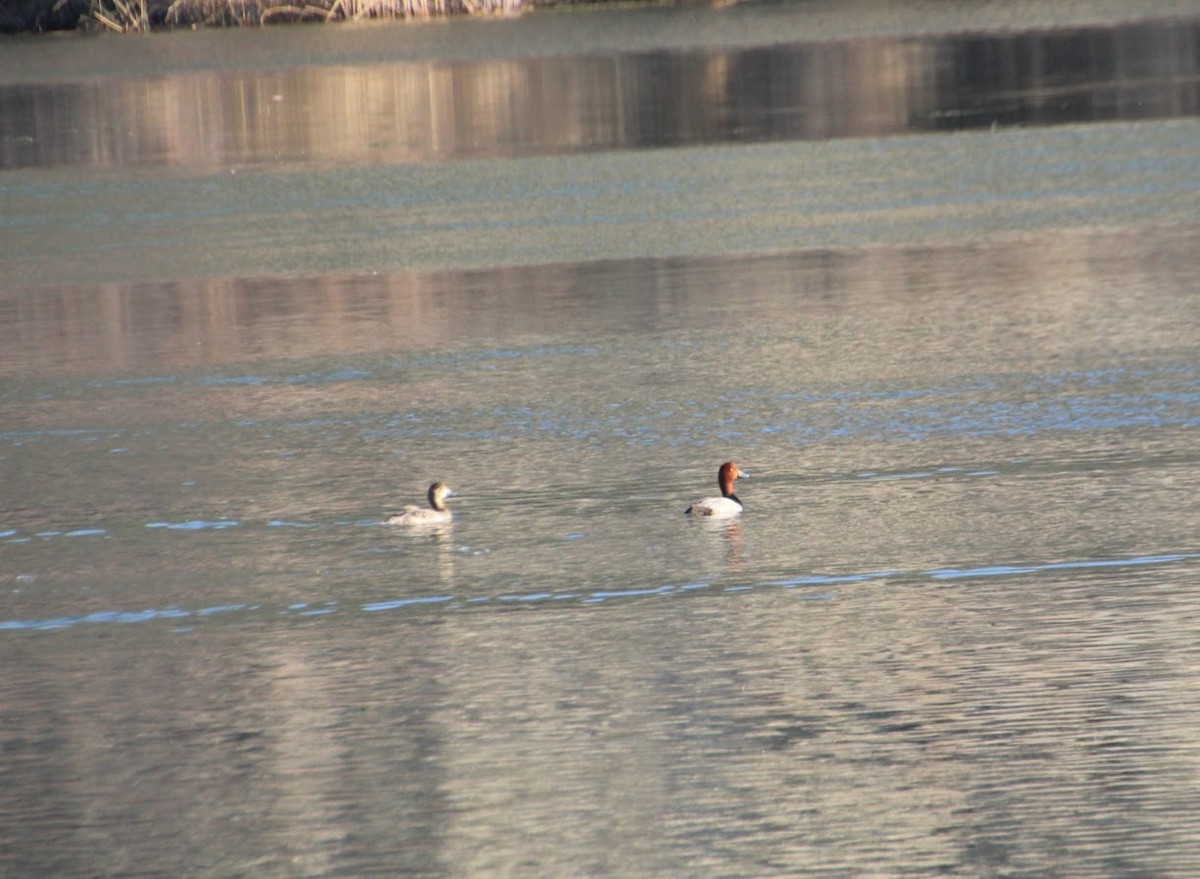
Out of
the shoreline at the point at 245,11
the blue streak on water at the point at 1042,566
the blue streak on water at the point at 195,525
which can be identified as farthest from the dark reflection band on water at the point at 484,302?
the shoreline at the point at 245,11

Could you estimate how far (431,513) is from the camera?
313 inches

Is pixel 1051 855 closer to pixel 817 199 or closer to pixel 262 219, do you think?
pixel 817 199

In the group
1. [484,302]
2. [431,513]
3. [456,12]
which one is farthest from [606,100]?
[431,513]

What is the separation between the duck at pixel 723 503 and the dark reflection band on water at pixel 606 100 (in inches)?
475

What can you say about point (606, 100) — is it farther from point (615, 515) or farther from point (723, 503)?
point (723, 503)

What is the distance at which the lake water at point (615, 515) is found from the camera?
534 centimetres

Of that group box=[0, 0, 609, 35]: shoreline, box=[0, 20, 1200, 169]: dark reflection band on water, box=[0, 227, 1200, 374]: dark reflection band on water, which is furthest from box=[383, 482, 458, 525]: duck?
box=[0, 0, 609, 35]: shoreline

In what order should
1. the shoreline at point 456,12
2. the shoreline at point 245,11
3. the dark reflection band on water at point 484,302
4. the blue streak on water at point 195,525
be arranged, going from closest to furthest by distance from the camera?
the blue streak on water at point 195,525
the dark reflection band on water at point 484,302
the shoreline at point 456,12
the shoreline at point 245,11

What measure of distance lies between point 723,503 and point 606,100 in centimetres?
1640

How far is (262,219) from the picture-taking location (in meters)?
17.0

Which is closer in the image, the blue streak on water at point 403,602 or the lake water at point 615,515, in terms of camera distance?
the lake water at point 615,515

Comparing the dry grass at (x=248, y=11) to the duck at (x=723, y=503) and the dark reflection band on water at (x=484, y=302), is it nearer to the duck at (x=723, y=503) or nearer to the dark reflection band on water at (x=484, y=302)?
the dark reflection band on water at (x=484, y=302)

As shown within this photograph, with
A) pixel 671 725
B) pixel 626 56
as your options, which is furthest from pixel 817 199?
pixel 626 56

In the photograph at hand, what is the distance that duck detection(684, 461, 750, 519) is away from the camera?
779 cm
